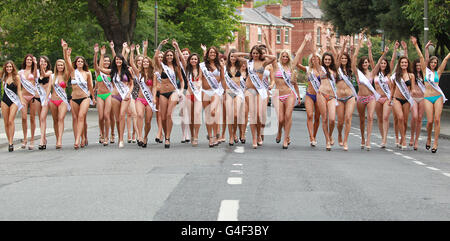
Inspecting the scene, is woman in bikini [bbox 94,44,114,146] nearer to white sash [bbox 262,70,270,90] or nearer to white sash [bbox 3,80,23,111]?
white sash [bbox 3,80,23,111]

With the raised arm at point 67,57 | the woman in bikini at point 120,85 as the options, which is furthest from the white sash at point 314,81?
the raised arm at point 67,57

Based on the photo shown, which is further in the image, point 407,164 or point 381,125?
point 381,125

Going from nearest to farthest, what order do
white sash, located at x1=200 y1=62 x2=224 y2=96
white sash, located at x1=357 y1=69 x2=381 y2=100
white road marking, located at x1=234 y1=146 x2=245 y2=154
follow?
white road marking, located at x1=234 y1=146 x2=245 y2=154 < white sash, located at x1=200 y1=62 x2=224 y2=96 < white sash, located at x1=357 y1=69 x2=381 y2=100

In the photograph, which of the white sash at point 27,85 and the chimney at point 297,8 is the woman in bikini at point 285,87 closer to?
the white sash at point 27,85

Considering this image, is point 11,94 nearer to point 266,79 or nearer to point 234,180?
point 266,79

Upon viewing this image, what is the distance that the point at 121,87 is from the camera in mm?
15445

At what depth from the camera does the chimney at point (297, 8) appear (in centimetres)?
9756

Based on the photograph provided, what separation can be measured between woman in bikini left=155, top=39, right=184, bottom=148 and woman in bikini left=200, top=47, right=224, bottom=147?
473mm

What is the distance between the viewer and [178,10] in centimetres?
4675

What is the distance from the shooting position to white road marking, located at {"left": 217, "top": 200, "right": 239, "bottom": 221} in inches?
264

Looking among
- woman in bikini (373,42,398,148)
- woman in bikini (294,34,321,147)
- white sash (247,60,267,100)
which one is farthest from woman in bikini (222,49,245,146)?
woman in bikini (373,42,398,148)
